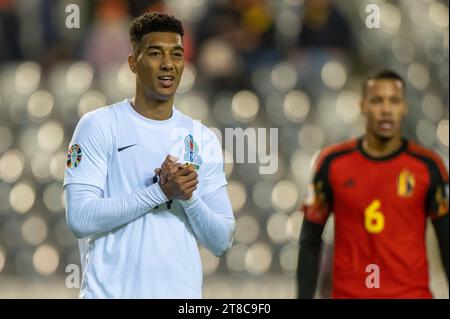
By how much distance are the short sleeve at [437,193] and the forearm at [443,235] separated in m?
0.03

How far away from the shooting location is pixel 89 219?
345 cm

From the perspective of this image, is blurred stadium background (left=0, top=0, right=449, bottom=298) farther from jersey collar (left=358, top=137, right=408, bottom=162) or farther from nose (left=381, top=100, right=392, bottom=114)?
nose (left=381, top=100, right=392, bottom=114)

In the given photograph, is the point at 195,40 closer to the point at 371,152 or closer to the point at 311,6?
the point at 311,6

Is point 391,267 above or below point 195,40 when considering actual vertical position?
below

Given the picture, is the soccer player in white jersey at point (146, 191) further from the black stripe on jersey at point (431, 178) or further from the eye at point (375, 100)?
the eye at point (375, 100)

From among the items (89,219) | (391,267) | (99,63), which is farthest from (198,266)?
(99,63)

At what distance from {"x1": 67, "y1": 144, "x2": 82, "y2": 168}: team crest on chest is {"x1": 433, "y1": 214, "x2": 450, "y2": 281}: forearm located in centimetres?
200

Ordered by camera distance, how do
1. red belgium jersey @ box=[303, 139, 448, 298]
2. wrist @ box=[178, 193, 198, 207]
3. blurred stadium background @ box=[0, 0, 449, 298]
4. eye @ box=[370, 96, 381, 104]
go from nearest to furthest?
wrist @ box=[178, 193, 198, 207]
red belgium jersey @ box=[303, 139, 448, 298]
eye @ box=[370, 96, 381, 104]
blurred stadium background @ box=[0, 0, 449, 298]

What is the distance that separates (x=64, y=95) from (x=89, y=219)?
361 centimetres

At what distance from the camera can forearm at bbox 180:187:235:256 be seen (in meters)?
3.55

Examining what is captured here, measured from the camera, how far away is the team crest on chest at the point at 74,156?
3.55 meters

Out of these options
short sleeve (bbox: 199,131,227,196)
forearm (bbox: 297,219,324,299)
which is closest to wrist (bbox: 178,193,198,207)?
short sleeve (bbox: 199,131,227,196)

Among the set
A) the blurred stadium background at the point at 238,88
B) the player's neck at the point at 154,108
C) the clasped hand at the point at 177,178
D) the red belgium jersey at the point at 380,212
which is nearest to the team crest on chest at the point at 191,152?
the player's neck at the point at 154,108
